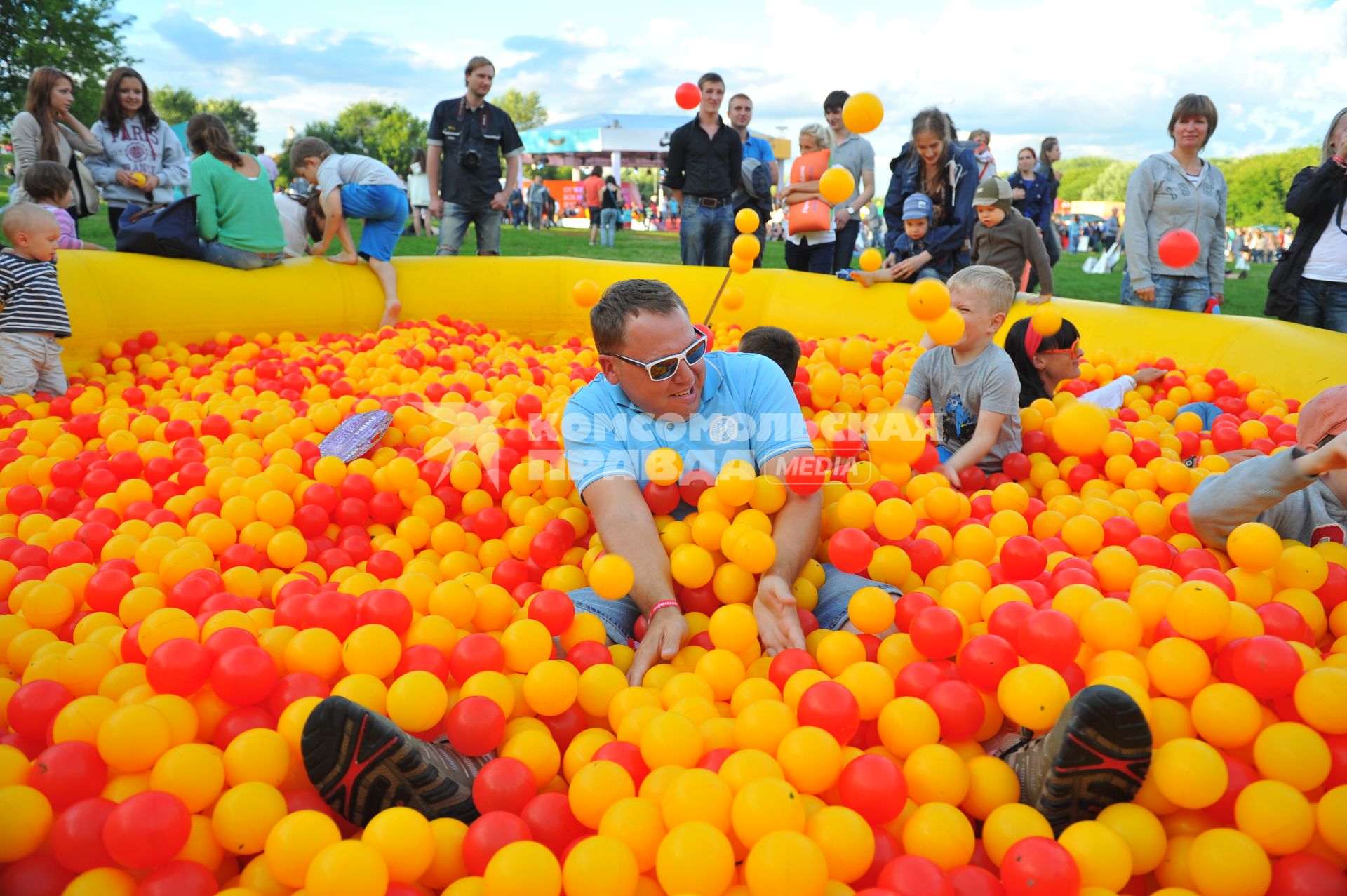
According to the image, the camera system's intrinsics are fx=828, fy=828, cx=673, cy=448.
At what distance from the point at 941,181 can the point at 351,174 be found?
4.12 m

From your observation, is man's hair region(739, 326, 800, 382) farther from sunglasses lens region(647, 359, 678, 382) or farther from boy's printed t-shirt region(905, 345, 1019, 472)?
sunglasses lens region(647, 359, 678, 382)

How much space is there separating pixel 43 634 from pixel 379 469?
1130 mm

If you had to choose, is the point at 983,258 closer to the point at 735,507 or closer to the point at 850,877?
the point at 735,507

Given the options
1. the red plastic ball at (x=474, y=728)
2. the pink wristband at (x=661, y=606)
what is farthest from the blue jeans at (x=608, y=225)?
the red plastic ball at (x=474, y=728)

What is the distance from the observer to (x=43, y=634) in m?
1.92

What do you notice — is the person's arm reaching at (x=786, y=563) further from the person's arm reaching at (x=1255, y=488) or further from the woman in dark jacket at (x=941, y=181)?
the woman in dark jacket at (x=941, y=181)

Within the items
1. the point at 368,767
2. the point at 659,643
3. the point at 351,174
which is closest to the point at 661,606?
the point at 659,643

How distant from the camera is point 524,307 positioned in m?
6.40

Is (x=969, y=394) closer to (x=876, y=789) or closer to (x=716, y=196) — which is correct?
(x=876, y=789)

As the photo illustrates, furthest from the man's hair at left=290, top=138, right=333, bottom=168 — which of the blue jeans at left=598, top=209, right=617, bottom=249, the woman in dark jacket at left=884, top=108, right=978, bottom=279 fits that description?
the blue jeans at left=598, top=209, right=617, bottom=249

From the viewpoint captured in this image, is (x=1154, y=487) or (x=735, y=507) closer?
(x=735, y=507)

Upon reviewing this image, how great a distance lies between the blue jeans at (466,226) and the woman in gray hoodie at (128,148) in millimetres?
1765

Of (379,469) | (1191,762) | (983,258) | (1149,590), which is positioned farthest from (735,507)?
(983,258)

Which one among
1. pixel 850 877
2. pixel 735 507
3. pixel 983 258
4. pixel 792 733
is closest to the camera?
pixel 850 877
